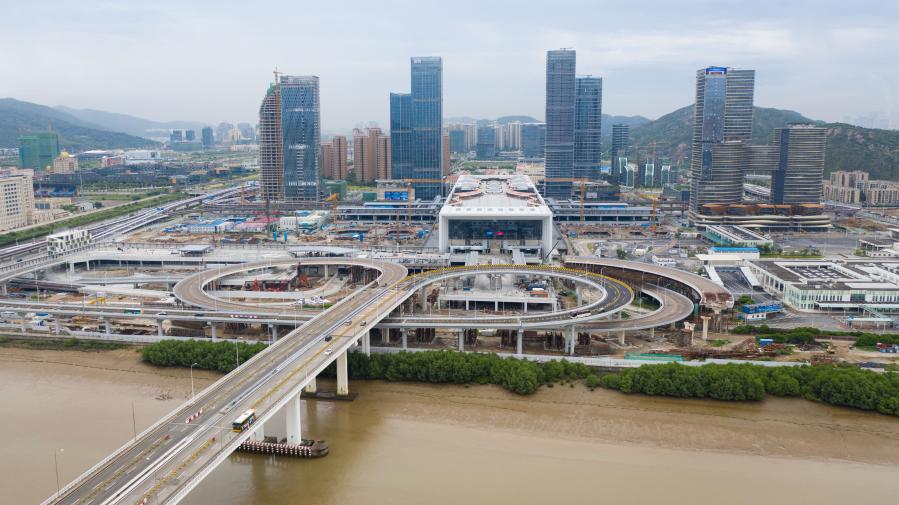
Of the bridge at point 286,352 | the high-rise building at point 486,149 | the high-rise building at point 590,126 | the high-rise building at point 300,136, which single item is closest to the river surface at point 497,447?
the bridge at point 286,352

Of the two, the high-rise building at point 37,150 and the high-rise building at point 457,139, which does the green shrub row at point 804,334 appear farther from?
the high-rise building at point 457,139

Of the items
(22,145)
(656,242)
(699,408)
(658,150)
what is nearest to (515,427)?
(699,408)

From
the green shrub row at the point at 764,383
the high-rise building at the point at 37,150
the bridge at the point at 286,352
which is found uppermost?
the high-rise building at the point at 37,150

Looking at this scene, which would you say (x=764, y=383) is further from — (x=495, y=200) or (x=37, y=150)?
(x=37, y=150)

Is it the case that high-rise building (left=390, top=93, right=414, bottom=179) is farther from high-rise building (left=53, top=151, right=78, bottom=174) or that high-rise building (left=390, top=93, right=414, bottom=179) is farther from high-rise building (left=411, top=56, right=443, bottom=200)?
high-rise building (left=53, top=151, right=78, bottom=174)

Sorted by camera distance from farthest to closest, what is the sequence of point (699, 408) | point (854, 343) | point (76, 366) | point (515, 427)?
point (854, 343) < point (76, 366) < point (699, 408) < point (515, 427)

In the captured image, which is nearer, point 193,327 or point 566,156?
point 193,327

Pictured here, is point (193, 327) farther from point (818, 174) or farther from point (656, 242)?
point (818, 174)
